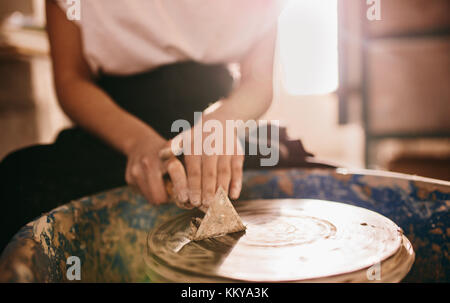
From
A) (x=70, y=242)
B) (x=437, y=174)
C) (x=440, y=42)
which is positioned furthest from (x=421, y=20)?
(x=70, y=242)

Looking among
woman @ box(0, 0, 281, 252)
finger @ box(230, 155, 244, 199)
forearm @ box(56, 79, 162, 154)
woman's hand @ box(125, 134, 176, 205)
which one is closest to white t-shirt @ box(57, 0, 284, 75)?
woman @ box(0, 0, 281, 252)

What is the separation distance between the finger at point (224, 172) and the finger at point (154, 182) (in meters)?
0.14

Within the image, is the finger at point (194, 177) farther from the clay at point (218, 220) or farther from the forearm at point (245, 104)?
the forearm at point (245, 104)

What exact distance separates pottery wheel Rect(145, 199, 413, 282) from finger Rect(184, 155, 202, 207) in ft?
0.25

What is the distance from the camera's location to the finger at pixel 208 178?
74 centimetres

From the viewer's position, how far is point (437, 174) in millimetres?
2766

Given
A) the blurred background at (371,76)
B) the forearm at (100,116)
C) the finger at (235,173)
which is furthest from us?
the blurred background at (371,76)

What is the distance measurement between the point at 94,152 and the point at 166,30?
18.1 inches

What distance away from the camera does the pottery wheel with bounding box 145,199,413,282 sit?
578 mm

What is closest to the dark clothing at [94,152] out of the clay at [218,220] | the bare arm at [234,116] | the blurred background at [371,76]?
the bare arm at [234,116]

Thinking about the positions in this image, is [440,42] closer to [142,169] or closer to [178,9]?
[178,9]

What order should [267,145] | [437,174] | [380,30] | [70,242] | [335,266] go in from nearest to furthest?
[335,266] → [70,242] → [267,145] → [437,174] → [380,30]

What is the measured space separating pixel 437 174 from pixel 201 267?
2747 mm
